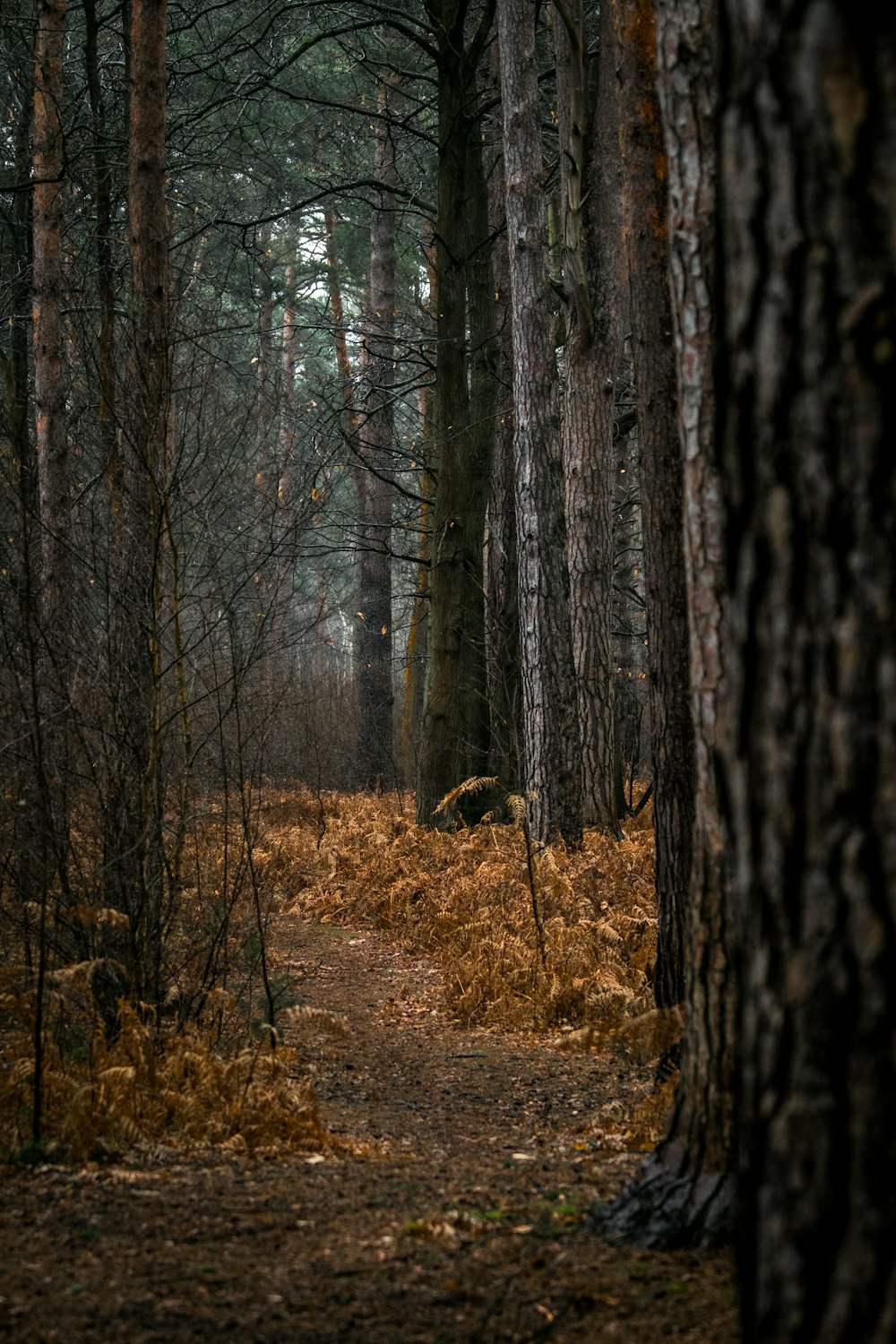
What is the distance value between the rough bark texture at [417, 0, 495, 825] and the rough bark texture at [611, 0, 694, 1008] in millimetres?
7932

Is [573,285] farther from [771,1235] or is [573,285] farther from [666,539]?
[771,1235]

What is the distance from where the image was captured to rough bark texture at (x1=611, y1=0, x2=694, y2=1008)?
516 cm

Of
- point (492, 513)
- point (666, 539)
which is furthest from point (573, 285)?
point (666, 539)

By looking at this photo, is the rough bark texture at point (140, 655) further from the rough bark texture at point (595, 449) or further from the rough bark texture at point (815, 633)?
the rough bark texture at point (595, 449)

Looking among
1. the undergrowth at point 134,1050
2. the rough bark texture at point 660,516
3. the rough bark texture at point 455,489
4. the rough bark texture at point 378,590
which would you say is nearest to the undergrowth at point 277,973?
the undergrowth at point 134,1050

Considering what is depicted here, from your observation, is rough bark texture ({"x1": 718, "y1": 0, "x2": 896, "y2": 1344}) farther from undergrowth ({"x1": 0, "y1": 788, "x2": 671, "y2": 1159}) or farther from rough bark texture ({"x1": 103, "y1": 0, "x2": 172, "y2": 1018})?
rough bark texture ({"x1": 103, "y1": 0, "x2": 172, "y2": 1018})

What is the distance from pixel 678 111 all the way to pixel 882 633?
2.20m

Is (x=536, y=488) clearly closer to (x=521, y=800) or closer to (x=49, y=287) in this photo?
(x=521, y=800)

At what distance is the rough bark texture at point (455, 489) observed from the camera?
13.4 meters

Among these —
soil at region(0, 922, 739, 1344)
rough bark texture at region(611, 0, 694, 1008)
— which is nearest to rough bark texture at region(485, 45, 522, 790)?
rough bark texture at region(611, 0, 694, 1008)

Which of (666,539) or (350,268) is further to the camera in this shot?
(350,268)

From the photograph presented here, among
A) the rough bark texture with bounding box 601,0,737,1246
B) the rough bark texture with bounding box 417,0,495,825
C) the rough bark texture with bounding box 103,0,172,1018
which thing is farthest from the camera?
the rough bark texture with bounding box 417,0,495,825

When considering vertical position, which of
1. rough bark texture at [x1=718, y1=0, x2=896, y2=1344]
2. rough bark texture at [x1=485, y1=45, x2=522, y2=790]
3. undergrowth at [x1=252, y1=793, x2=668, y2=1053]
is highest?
rough bark texture at [x1=485, y1=45, x2=522, y2=790]

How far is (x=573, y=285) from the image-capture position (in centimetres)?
1111
